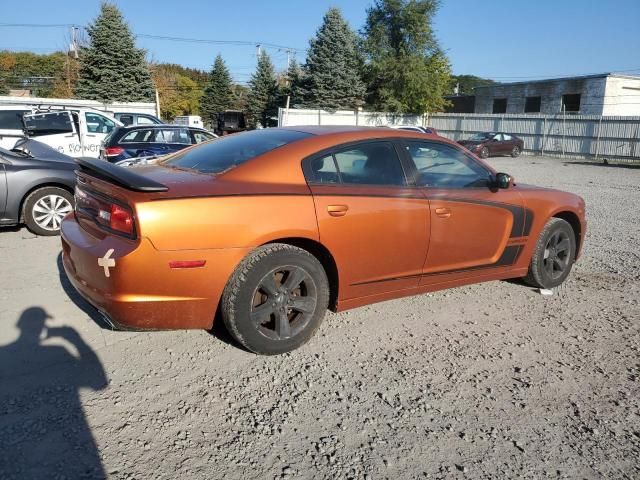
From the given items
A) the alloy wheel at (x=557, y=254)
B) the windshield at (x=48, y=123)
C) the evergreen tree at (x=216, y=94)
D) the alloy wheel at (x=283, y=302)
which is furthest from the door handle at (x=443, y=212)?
the evergreen tree at (x=216, y=94)

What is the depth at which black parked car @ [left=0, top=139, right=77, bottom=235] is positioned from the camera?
6.40 m

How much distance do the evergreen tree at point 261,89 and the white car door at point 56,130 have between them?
36208mm

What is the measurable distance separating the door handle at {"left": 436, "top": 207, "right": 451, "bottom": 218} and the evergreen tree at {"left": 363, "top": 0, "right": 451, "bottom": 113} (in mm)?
36662

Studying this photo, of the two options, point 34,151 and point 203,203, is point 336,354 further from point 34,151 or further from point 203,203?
point 34,151

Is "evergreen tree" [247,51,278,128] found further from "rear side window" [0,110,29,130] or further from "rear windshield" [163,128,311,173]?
"rear windshield" [163,128,311,173]

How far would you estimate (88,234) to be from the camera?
3.23m

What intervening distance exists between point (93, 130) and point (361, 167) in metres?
13.0

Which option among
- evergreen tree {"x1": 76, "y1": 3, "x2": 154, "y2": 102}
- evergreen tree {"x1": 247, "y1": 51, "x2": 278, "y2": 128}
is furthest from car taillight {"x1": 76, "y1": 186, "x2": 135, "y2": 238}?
evergreen tree {"x1": 247, "y1": 51, "x2": 278, "y2": 128}

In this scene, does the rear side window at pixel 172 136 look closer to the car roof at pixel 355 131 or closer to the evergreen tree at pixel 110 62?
the car roof at pixel 355 131

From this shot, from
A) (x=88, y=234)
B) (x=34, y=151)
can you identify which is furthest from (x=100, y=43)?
(x=88, y=234)

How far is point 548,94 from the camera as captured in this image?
128ft

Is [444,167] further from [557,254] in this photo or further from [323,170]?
[557,254]

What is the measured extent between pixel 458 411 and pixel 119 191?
2.36m

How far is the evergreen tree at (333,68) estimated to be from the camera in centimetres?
3866
